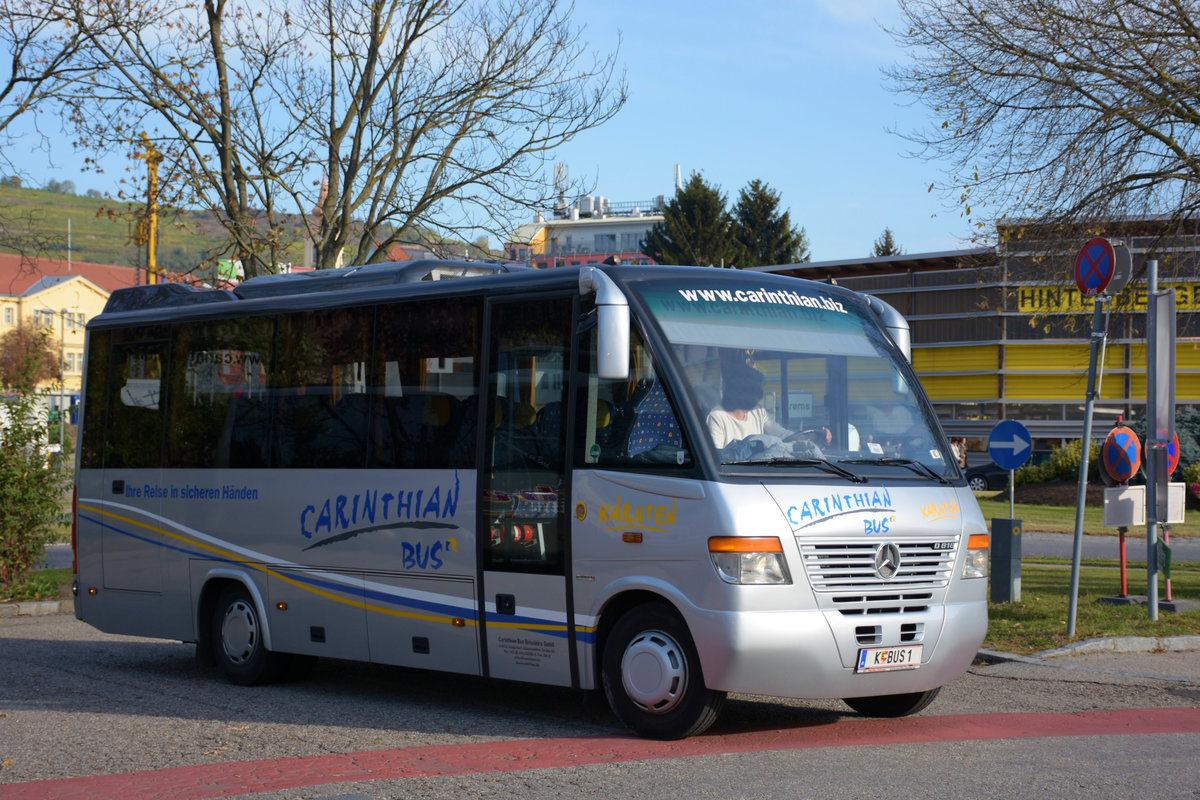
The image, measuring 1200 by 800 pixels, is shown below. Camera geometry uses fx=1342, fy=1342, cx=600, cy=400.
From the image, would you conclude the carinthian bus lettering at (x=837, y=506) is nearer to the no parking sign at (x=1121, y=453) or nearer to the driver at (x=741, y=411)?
the driver at (x=741, y=411)

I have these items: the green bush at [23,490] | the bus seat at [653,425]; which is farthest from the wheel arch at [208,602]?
the green bush at [23,490]

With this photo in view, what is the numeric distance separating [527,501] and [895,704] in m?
2.70

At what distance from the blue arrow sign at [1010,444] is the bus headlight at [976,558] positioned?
7.77 meters

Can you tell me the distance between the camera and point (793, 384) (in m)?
8.16

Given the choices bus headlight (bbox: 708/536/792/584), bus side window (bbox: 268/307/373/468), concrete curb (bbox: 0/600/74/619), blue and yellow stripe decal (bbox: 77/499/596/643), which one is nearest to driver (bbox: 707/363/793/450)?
bus headlight (bbox: 708/536/792/584)

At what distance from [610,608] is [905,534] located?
180 centimetres

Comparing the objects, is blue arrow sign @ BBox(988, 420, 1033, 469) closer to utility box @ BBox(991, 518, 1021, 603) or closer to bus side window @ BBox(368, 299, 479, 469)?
utility box @ BBox(991, 518, 1021, 603)

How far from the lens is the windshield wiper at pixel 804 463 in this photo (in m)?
7.73

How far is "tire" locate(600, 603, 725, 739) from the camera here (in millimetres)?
7609

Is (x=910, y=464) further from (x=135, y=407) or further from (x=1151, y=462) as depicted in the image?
(x=135, y=407)

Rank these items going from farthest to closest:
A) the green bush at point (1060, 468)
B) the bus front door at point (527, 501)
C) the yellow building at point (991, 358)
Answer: the yellow building at point (991, 358)
the green bush at point (1060, 468)
the bus front door at point (527, 501)

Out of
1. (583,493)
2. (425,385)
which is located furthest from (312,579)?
(583,493)

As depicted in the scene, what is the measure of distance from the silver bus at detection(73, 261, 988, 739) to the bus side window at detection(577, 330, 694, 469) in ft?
0.05

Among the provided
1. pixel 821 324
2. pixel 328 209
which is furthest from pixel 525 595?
pixel 328 209
